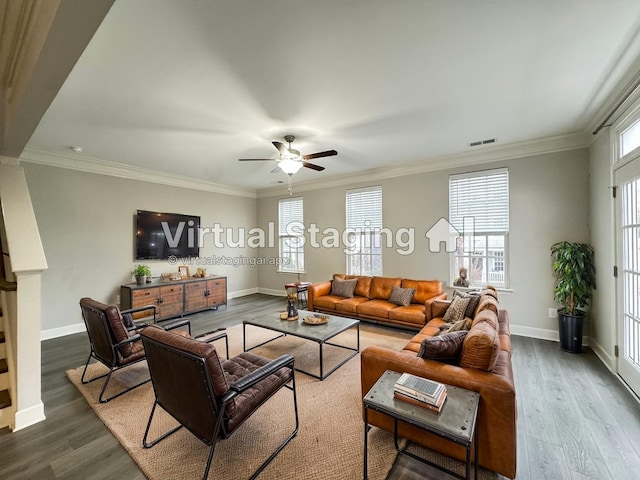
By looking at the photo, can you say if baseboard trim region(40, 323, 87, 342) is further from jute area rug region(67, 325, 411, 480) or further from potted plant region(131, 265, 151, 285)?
jute area rug region(67, 325, 411, 480)

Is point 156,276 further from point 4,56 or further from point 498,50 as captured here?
point 498,50

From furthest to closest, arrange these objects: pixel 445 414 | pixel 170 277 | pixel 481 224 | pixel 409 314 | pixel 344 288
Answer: pixel 170 277, pixel 344 288, pixel 481 224, pixel 409 314, pixel 445 414

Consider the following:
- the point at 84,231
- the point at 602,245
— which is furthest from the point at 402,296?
the point at 84,231

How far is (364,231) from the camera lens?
5.82 meters

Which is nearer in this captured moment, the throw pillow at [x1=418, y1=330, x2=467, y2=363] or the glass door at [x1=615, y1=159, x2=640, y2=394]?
the throw pillow at [x1=418, y1=330, x2=467, y2=363]

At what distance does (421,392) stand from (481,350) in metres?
0.54

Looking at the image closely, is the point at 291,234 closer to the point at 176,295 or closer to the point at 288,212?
the point at 288,212

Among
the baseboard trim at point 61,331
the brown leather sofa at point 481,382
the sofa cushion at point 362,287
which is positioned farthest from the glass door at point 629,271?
the baseboard trim at point 61,331

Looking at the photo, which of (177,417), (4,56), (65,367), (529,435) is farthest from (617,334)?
(65,367)

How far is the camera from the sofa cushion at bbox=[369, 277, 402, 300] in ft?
15.9

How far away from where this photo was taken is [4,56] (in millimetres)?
1975

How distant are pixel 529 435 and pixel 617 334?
1.87 m

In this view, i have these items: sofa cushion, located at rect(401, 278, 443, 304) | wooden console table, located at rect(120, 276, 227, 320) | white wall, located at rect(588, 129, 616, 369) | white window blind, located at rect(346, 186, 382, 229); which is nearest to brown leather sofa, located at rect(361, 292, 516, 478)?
white wall, located at rect(588, 129, 616, 369)

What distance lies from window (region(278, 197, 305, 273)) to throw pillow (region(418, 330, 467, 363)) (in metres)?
5.03
